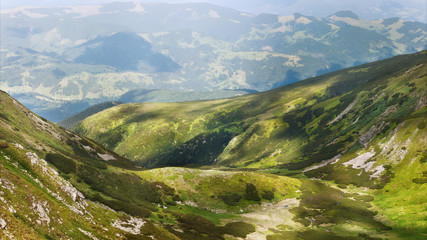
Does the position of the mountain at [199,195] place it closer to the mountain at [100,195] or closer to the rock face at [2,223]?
the rock face at [2,223]

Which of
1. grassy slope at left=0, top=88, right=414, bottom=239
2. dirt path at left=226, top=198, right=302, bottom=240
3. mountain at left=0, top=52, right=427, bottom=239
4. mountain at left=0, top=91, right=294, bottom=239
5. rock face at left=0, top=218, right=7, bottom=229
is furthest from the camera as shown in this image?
dirt path at left=226, top=198, right=302, bottom=240

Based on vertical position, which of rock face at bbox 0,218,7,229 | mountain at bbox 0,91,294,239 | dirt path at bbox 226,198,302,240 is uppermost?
rock face at bbox 0,218,7,229

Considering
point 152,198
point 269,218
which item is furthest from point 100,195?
point 269,218

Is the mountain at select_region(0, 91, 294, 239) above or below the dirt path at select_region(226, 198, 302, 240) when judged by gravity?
above

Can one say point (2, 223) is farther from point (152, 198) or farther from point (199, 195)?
point (199, 195)

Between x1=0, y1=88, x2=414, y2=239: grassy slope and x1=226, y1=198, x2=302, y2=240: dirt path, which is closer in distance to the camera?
x1=0, y1=88, x2=414, y2=239: grassy slope

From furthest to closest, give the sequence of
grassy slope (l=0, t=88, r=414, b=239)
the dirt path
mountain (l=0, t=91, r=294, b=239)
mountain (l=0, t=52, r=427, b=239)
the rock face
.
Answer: the dirt path → mountain (l=0, t=52, r=427, b=239) → grassy slope (l=0, t=88, r=414, b=239) → mountain (l=0, t=91, r=294, b=239) → the rock face

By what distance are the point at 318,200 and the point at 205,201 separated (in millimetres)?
48642

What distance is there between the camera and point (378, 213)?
96.8 metres

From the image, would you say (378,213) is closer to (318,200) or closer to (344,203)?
(344,203)

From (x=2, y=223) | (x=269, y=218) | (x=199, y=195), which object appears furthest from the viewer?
(x=199, y=195)

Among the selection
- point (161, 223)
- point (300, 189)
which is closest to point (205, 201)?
→ point (161, 223)

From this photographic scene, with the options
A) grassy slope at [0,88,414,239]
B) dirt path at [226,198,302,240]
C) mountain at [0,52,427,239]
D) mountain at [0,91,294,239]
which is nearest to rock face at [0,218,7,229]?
mountain at [0,52,427,239]

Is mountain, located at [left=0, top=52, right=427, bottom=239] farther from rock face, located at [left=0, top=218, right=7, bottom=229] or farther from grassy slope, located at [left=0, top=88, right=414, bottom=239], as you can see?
grassy slope, located at [left=0, top=88, right=414, bottom=239]
